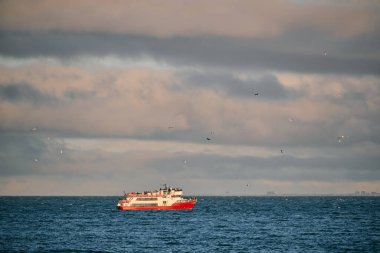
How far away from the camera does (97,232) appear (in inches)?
5197

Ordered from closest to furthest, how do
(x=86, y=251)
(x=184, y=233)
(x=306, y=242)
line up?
(x=86, y=251) < (x=306, y=242) < (x=184, y=233)

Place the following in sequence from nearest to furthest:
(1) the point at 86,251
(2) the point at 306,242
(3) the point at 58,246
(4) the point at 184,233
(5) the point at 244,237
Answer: (1) the point at 86,251, (3) the point at 58,246, (2) the point at 306,242, (5) the point at 244,237, (4) the point at 184,233

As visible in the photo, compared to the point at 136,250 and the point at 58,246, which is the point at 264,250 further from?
the point at 58,246

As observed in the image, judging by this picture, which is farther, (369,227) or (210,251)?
(369,227)

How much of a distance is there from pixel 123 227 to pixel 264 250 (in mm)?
53158

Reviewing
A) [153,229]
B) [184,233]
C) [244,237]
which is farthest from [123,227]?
[244,237]

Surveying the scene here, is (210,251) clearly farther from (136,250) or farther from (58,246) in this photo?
(58,246)

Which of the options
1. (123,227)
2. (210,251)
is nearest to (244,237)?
(210,251)

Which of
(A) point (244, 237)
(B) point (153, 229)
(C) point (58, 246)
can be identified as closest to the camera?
(C) point (58, 246)

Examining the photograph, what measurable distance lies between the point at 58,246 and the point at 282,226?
212 feet

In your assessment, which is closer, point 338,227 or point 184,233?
point 184,233

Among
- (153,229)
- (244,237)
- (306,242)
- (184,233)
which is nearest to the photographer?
(306,242)

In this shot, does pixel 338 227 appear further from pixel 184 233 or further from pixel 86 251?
pixel 86 251

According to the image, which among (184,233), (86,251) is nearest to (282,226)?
(184,233)
